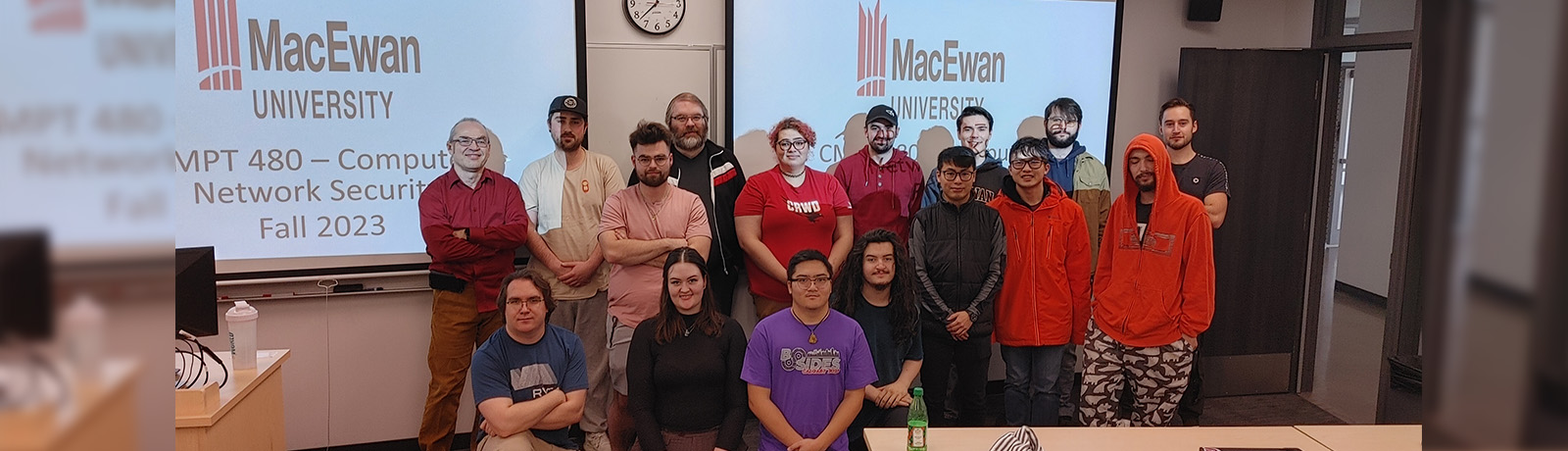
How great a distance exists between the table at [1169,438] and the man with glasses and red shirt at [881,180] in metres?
1.81

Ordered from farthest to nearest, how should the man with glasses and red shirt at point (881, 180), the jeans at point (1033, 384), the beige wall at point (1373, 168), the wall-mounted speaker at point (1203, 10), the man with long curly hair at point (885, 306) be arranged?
the beige wall at point (1373, 168), the wall-mounted speaker at point (1203, 10), the man with glasses and red shirt at point (881, 180), the jeans at point (1033, 384), the man with long curly hair at point (885, 306)

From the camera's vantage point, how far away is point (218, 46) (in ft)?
12.9

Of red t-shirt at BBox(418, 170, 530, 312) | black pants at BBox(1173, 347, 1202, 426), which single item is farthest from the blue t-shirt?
black pants at BBox(1173, 347, 1202, 426)

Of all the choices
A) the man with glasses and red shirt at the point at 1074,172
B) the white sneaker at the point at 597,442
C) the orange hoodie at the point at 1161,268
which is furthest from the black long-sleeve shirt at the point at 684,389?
the man with glasses and red shirt at the point at 1074,172

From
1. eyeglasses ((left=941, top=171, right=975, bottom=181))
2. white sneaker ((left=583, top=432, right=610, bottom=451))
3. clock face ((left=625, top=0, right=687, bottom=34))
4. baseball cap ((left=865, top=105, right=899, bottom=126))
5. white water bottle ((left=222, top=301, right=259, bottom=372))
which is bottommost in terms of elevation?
white sneaker ((left=583, top=432, right=610, bottom=451))

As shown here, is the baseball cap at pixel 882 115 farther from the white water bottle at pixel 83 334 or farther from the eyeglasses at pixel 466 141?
the white water bottle at pixel 83 334

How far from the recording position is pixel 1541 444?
138 mm

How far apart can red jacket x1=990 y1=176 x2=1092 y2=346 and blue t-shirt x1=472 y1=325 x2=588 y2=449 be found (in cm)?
187

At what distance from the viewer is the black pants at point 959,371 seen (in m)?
4.20

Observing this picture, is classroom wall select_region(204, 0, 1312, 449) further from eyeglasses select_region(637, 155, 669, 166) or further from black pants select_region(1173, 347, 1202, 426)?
black pants select_region(1173, 347, 1202, 426)

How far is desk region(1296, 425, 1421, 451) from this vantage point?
279 centimetres

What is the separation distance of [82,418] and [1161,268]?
4111 millimetres

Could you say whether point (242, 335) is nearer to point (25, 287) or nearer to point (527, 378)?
point (527, 378)

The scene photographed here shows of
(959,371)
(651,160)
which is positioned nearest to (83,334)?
(651,160)
